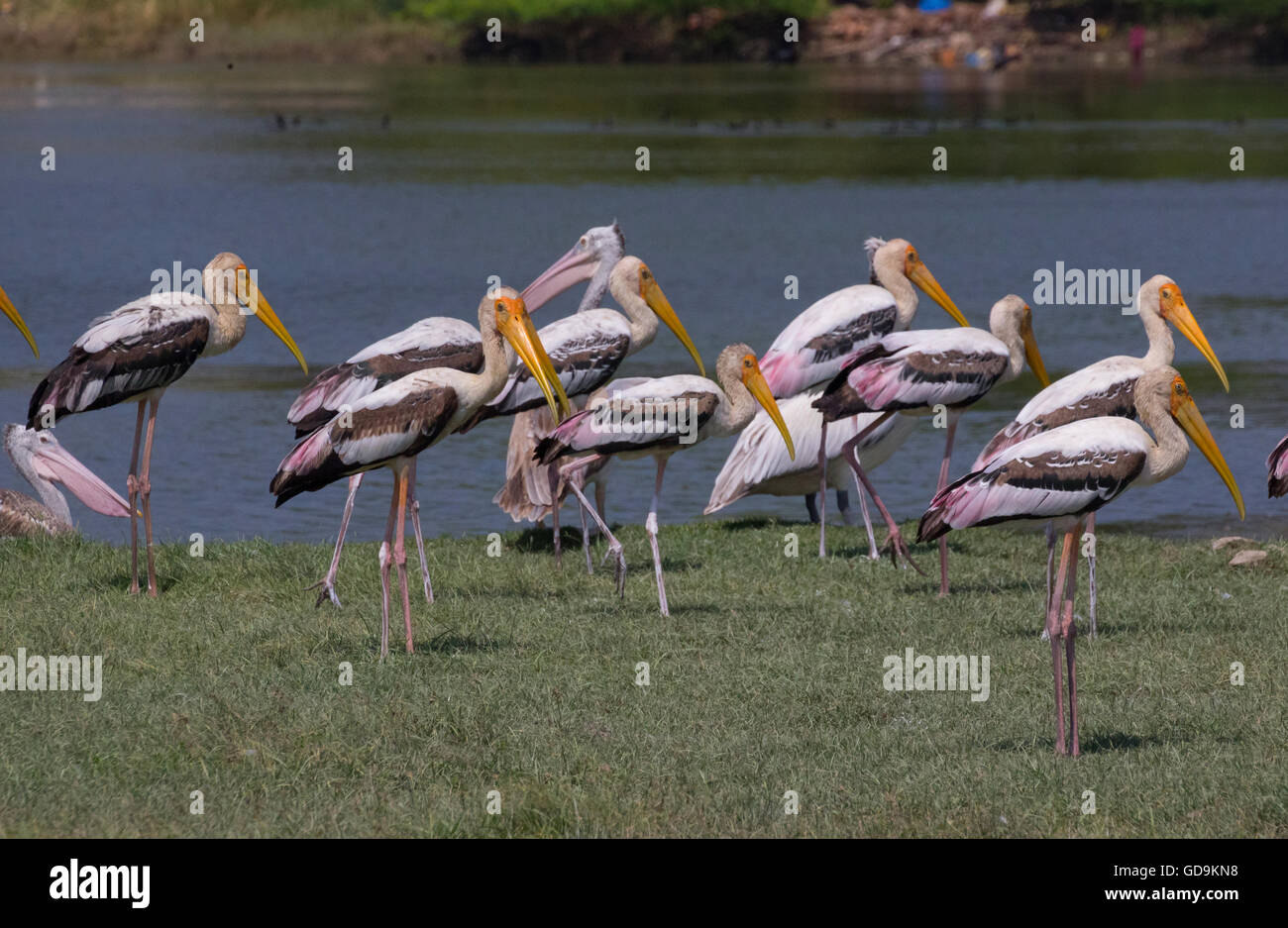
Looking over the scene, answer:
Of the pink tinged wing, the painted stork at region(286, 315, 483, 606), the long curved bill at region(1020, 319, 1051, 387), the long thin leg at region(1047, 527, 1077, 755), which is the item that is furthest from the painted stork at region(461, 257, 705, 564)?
the long thin leg at region(1047, 527, 1077, 755)

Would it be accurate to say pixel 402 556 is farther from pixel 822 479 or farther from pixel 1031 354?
pixel 1031 354

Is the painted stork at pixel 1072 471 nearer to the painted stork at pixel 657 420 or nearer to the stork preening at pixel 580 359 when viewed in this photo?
the painted stork at pixel 657 420

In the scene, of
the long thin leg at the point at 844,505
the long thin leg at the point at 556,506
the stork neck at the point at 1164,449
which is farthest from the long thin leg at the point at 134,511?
the stork neck at the point at 1164,449

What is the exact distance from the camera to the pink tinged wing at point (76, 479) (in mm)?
11930

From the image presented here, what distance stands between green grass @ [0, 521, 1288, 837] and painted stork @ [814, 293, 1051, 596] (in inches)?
35.7

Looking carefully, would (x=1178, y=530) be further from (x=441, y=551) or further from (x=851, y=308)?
(x=441, y=551)

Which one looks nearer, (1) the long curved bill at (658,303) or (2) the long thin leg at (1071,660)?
(2) the long thin leg at (1071,660)

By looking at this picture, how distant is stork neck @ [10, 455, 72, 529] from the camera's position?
11.6 meters

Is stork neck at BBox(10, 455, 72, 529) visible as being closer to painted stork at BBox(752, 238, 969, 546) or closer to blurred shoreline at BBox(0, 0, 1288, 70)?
painted stork at BBox(752, 238, 969, 546)

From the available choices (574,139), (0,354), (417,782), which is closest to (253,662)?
(417,782)

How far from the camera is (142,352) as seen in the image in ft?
31.6

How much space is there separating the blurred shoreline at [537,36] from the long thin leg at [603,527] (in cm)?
7670

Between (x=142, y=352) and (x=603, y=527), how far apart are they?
2533mm

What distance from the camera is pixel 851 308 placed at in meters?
12.4
